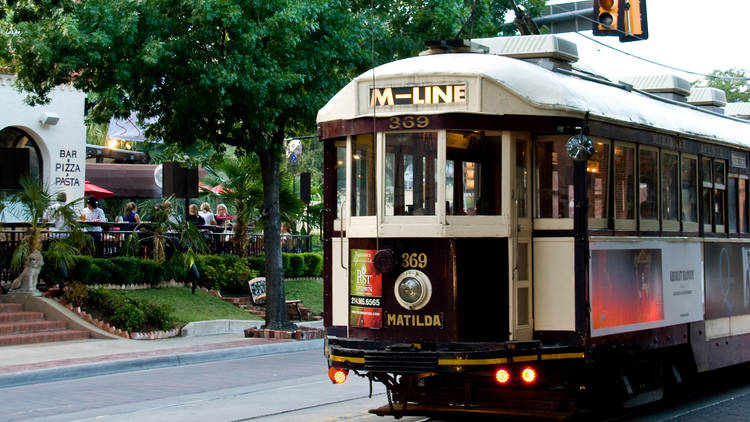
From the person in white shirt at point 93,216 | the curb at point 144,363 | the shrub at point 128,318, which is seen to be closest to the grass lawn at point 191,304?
the shrub at point 128,318

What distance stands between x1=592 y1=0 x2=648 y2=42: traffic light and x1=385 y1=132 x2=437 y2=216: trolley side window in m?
7.86

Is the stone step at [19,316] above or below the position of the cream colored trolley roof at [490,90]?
below

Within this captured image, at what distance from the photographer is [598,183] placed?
32.3 feet

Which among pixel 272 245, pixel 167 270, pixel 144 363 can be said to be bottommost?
pixel 144 363

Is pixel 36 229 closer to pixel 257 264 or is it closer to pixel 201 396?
pixel 257 264

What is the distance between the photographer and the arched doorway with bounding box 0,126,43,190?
24.7 m

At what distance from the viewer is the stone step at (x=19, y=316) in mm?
18953

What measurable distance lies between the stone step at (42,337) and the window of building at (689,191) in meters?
11.6

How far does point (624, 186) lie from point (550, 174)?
3.56 feet

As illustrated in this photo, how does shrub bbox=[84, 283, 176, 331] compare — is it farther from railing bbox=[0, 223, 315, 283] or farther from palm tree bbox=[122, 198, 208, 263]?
palm tree bbox=[122, 198, 208, 263]

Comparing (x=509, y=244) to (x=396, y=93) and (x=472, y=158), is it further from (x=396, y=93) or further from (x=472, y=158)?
(x=396, y=93)

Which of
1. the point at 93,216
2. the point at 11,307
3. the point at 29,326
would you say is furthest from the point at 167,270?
the point at 29,326

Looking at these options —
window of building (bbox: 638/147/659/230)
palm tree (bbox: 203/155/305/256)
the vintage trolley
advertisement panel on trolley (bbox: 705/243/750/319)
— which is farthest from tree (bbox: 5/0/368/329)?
window of building (bbox: 638/147/659/230)

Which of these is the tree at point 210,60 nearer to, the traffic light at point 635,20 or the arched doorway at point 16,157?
the traffic light at point 635,20
